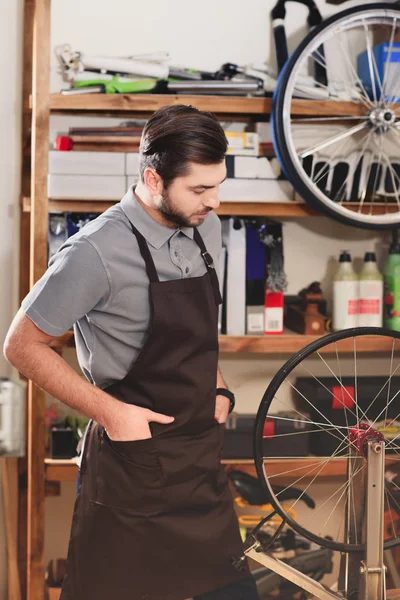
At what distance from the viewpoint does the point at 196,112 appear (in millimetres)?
1621

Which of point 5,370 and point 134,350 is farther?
point 5,370

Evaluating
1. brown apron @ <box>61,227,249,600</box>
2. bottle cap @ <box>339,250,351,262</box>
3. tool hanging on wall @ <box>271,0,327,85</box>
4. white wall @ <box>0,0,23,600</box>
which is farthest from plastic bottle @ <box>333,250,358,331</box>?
white wall @ <box>0,0,23,600</box>

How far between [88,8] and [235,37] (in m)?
0.50

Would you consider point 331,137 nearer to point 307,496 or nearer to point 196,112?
point 196,112

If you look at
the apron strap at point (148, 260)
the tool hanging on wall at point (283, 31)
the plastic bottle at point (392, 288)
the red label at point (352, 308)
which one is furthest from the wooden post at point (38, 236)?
the plastic bottle at point (392, 288)

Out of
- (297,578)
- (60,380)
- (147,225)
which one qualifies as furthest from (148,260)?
(297,578)

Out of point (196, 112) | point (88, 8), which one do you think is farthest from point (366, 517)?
point (88, 8)

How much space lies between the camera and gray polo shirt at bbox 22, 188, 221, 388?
1.58 meters

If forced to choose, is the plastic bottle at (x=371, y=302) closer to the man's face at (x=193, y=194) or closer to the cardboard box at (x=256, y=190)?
the cardboard box at (x=256, y=190)

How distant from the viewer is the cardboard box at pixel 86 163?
2.27 metres

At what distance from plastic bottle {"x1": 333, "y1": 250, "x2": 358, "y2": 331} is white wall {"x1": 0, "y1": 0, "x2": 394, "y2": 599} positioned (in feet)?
0.74

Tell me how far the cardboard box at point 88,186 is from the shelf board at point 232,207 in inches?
0.9

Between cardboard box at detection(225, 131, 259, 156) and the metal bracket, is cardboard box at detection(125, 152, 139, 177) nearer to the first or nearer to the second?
cardboard box at detection(225, 131, 259, 156)

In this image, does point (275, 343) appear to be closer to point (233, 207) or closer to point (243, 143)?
point (233, 207)
